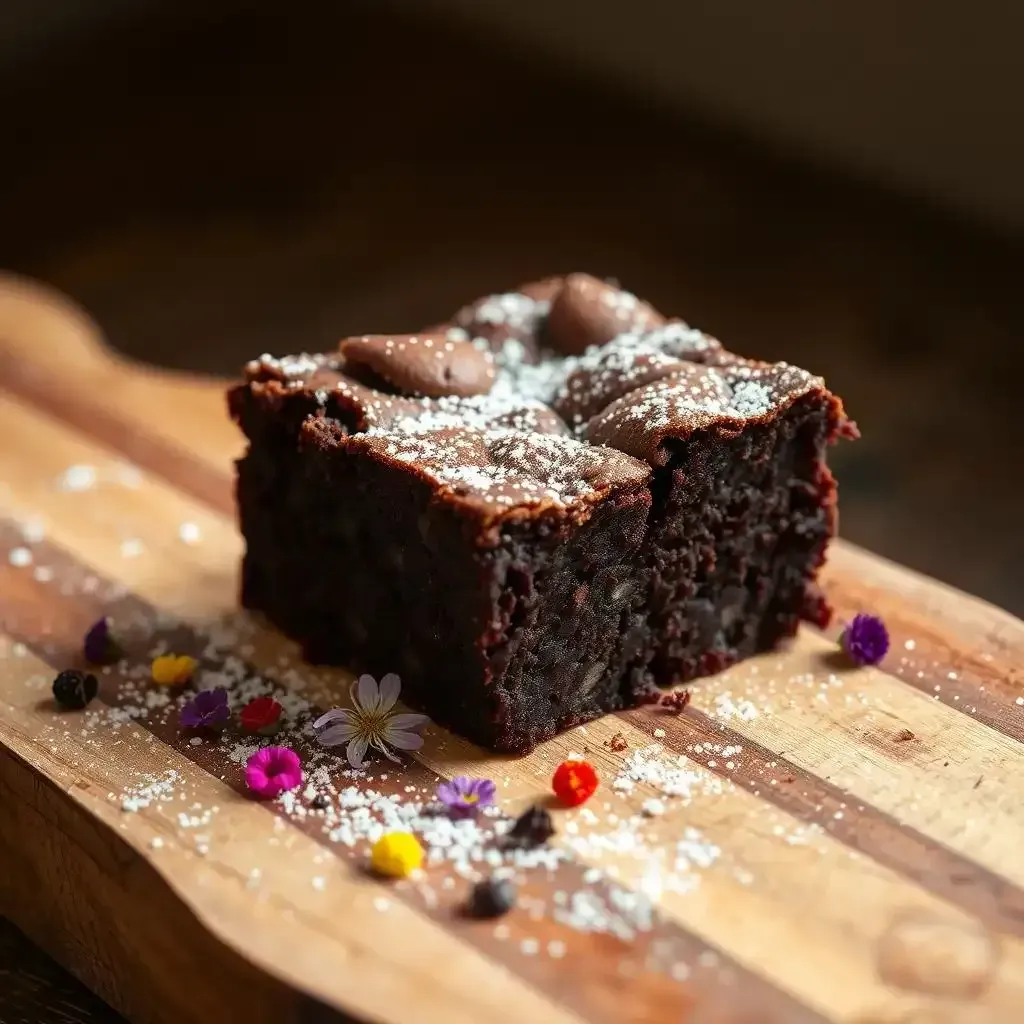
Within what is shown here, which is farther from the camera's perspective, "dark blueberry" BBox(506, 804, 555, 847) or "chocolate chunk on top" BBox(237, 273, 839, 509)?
"chocolate chunk on top" BBox(237, 273, 839, 509)

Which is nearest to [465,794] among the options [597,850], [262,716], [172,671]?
[597,850]

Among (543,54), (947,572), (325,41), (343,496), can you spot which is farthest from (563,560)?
(325,41)

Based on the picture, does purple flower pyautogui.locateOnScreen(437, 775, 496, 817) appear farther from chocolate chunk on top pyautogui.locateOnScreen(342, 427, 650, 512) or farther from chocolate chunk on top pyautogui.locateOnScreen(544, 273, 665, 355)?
chocolate chunk on top pyautogui.locateOnScreen(544, 273, 665, 355)

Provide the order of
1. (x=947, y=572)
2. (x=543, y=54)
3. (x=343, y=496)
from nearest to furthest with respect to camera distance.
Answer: (x=343, y=496) < (x=947, y=572) < (x=543, y=54)

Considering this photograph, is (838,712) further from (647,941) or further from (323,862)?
(323,862)

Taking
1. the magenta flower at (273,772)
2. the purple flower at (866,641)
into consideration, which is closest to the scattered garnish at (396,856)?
the magenta flower at (273,772)

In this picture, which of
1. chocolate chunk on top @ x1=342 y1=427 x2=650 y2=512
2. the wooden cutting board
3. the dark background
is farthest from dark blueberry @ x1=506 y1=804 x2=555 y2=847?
the dark background

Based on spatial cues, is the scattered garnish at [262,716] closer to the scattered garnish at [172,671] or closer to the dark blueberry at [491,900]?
the scattered garnish at [172,671]

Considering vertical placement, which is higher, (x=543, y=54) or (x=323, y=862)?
(x=543, y=54)
